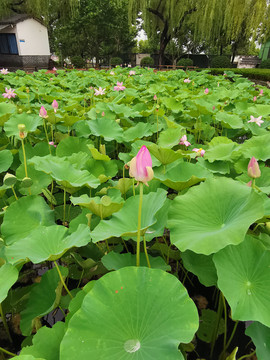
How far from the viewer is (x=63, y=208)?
1.38 meters

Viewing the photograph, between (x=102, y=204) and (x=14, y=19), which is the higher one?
(x=14, y=19)

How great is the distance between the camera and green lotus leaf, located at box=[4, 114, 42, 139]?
1.69 meters

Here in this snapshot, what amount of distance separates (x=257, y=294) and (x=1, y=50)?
800 inches

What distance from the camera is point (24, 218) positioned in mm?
1033

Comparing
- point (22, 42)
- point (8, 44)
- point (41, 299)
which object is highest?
point (22, 42)

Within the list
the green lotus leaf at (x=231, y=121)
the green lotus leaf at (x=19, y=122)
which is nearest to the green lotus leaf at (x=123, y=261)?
the green lotus leaf at (x=19, y=122)

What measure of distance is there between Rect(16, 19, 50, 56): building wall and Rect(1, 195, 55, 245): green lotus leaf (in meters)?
18.2

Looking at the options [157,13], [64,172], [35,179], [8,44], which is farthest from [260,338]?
[8,44]

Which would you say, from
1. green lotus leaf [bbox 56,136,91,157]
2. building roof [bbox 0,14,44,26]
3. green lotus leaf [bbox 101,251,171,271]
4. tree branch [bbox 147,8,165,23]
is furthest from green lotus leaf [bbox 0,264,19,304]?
building roof [bbox 0,14,44,26]

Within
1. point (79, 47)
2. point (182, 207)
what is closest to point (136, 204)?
point (182, 207)

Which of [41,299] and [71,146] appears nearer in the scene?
[41,299]

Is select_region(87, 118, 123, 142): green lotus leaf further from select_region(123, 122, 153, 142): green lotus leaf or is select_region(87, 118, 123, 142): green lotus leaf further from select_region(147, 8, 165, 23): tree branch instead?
select_region(147, 8, 165, 23): tree branch

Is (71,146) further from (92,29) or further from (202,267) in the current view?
(92,29)

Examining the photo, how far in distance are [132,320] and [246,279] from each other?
0.32 m
